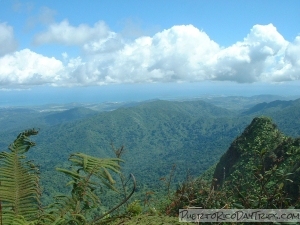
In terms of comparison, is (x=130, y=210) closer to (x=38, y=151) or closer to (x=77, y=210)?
(x=77, y=210)

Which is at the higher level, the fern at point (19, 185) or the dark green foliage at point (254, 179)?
the fern at point (19, 185)

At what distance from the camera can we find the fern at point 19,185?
254 centimetres

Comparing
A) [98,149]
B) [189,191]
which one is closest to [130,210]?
[189,191]

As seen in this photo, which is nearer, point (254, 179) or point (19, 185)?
point (19, 185)

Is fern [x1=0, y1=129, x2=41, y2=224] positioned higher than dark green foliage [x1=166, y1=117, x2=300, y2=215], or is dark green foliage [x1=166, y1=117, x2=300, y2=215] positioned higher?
fern [x1=0, y1=129, x2=41, y2=224]

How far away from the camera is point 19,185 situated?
8.61ft

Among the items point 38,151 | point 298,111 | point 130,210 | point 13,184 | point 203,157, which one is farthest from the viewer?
point 38,151

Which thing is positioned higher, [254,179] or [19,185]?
[19,185]

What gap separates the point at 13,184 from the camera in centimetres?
261

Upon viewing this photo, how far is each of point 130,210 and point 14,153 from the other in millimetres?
1305

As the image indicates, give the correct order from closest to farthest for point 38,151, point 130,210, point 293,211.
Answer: point 293,211 < point 130,210 < point 38,151

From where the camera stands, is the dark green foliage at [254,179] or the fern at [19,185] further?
the dark green foliage at [254,179]

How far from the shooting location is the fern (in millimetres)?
2545

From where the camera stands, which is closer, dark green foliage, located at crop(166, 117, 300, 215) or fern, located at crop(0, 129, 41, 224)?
fern, located at crop(0, 129, 41, 224)
